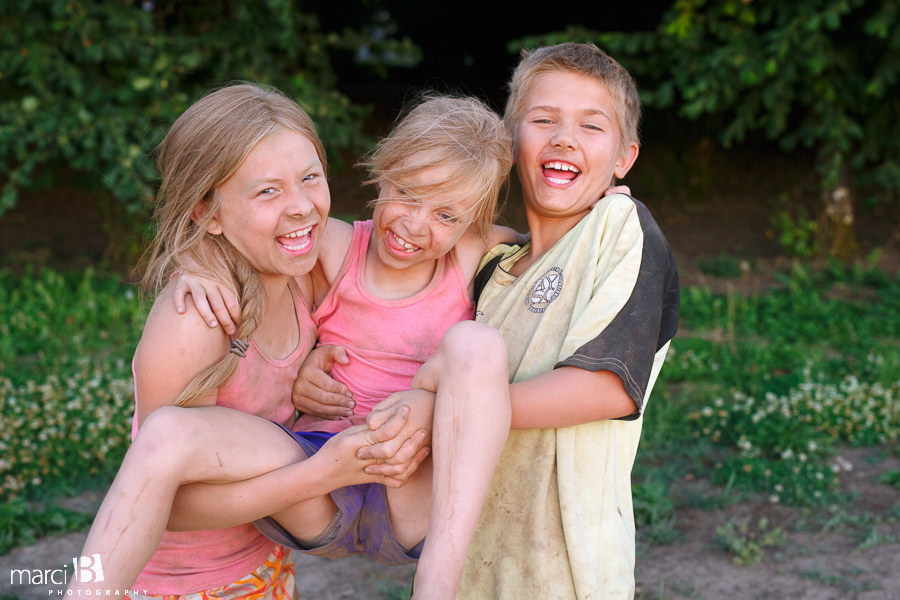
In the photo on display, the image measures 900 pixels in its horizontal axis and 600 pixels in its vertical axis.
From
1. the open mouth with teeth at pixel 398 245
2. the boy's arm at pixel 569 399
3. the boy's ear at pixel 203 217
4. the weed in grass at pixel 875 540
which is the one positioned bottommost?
the weed in grass at pixel 875 540

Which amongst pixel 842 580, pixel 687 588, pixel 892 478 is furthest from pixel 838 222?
pixel 687 588

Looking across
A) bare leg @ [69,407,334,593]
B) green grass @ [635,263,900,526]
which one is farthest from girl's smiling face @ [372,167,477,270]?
green grass @ [635,263,900,526]

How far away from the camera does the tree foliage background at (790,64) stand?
559cm

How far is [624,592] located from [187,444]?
106 cm

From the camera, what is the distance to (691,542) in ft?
9.94

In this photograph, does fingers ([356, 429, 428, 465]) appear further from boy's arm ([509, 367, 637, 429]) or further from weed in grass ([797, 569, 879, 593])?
weed in grass ([797, 569, 879, 593])

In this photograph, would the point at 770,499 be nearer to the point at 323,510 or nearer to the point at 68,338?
the point at 323,510

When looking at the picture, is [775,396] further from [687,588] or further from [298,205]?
[298,205]

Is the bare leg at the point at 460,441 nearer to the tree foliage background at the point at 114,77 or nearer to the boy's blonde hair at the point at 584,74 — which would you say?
the boy's blonde hair at the point at 584,74

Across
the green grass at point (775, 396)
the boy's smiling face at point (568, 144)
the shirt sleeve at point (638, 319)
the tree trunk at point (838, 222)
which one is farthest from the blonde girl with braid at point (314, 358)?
the tree trunk at point (838, 222)

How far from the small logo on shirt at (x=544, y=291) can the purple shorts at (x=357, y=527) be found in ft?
2.01

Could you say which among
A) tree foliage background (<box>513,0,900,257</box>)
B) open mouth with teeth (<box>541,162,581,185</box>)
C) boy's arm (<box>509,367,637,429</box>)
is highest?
tree foliage background (<box>513,0,900,257</box>)

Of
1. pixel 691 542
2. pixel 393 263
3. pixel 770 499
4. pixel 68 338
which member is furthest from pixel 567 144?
pixel 68 338

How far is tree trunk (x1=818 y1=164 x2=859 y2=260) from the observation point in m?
6.80
